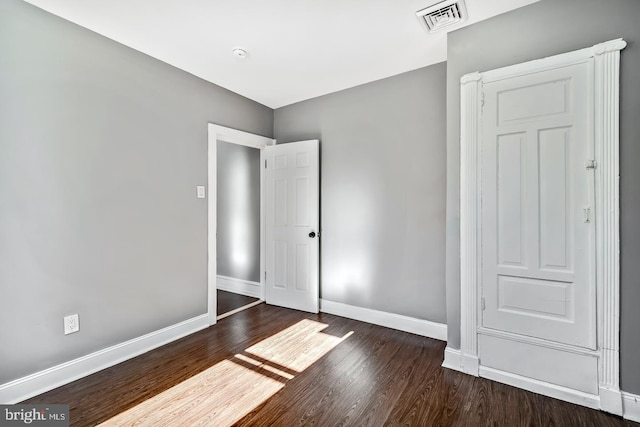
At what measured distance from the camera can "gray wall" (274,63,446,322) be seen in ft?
9.14

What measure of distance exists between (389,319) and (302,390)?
1344 mm

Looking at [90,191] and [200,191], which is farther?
[200,191]

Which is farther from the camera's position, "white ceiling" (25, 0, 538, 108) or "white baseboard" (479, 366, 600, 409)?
"white ceiling" (25, 0, 538, 108)

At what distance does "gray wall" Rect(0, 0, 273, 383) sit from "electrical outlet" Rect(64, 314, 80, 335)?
1.3 inches

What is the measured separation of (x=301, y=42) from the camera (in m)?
2.40

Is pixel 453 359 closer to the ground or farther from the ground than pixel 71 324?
closer to the ground

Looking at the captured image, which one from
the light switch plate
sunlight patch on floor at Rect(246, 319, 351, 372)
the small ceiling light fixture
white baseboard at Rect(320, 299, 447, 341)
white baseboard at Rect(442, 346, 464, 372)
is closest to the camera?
white baseboard at Rect(442, 346, 464, 372)

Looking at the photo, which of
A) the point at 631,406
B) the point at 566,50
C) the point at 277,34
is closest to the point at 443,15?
the point at 566,50

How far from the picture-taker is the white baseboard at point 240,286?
412cm

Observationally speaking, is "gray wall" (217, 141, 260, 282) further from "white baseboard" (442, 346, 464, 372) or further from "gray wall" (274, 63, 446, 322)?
"white baseboard" (442, 346, 464, 372)

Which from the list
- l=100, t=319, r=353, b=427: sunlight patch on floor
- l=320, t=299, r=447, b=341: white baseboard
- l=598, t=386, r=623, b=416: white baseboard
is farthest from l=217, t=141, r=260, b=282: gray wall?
l=598, t=386, r=623, b=416: white baseboard

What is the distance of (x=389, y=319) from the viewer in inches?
119

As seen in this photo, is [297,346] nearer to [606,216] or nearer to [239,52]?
[606,216]

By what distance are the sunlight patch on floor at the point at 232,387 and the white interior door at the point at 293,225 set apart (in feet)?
2.70
